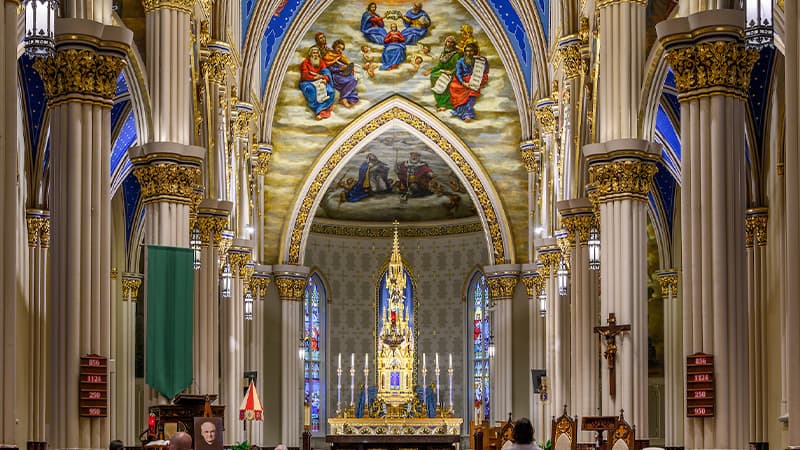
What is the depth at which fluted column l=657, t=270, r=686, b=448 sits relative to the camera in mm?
37625

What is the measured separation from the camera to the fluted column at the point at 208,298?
Answer: 2669 cm

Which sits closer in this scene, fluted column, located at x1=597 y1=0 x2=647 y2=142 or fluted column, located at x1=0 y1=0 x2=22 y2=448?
fluted column, located at x1=0 y1=0 x2=22 y2=448

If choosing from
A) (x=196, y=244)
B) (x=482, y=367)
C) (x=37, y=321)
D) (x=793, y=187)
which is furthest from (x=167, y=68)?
(x=482, y=367)

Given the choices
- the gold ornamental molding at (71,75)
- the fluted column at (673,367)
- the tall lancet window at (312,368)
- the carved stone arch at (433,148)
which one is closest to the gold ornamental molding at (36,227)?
the gold ornamental molding at (71,75)

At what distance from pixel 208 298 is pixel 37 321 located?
3777 mm

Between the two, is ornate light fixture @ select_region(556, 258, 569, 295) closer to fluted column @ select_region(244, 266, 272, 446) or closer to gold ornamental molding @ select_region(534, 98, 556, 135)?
gold ornamental molding @ select_region(534, 98, 556, 135)

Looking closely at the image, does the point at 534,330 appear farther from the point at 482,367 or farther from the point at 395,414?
the point at 482,367

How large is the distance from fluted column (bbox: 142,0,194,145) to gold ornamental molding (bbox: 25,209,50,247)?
21.0 ft

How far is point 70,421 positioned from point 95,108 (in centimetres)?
431

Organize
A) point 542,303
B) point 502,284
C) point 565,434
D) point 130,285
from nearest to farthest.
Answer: point 565,434 → point 130,285 → point 542,303 → point 502,284

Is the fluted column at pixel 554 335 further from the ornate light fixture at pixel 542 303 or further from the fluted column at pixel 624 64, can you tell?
the fluted column at pixel 624 64

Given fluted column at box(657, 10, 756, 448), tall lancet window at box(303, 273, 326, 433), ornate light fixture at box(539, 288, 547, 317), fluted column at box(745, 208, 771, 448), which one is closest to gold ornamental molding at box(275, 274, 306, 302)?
tall lancet window at box(303, 273, 326, 433)

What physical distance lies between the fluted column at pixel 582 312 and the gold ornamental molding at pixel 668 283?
10323mm

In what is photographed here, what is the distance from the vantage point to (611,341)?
2362 cm
